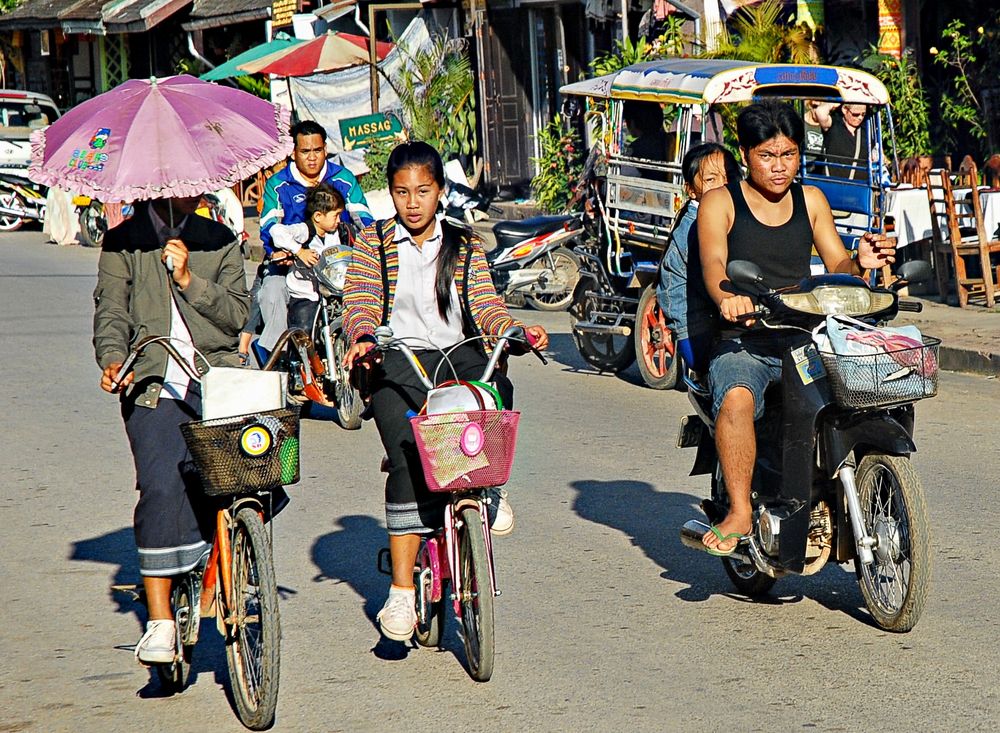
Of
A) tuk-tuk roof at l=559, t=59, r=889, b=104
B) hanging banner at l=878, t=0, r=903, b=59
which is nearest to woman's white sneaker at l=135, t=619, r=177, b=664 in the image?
tuk-tuk roof at l=559, t=59, r=889, b=104

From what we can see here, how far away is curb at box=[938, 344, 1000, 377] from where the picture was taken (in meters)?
10.3

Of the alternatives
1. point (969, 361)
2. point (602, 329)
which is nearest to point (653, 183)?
point (602, 329)

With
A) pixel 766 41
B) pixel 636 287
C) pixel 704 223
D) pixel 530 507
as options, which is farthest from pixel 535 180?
pixel 704 223

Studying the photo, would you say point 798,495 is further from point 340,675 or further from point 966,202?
point 966,202

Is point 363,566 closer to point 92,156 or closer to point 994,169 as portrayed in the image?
point 92,156

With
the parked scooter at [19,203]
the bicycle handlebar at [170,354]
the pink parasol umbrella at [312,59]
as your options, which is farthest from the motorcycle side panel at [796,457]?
the parked scooter at [19,203]

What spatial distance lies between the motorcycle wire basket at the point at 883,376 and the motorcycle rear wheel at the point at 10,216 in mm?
21383

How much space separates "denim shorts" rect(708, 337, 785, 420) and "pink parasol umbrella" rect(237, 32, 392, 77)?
1752 cm

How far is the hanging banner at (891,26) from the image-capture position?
49.6 ft

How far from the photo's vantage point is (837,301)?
494cm

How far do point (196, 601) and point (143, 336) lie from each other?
0.83 m

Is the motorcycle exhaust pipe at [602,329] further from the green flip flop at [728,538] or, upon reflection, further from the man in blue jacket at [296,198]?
the green flip flop at [728,538]

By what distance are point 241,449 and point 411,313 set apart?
104 centimetres

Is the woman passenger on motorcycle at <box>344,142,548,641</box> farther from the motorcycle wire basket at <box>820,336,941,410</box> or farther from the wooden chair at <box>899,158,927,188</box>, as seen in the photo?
the wooden chair at <box>899,158,927,188</box>
